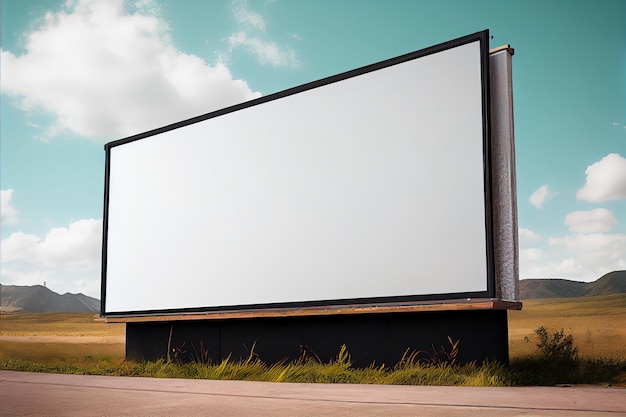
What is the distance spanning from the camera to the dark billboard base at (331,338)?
423cm

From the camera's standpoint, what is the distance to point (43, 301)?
8.04m

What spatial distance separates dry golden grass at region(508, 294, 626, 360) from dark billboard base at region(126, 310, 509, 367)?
1.80 ft

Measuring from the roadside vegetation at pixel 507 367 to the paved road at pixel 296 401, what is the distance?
0.54m

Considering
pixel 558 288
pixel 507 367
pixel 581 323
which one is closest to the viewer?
pixel 507 367

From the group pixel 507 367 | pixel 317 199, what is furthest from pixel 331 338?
pixel 507 367

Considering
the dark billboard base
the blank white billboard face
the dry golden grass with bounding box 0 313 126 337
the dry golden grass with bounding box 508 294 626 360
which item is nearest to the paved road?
the dark billboard base

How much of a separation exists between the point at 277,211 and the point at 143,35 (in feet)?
8.87

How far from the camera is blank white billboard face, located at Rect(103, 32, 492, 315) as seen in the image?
170 inches

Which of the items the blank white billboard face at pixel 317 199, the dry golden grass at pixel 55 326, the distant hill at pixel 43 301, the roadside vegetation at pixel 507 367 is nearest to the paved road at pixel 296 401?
the roadside vegetation at pixel 507 367

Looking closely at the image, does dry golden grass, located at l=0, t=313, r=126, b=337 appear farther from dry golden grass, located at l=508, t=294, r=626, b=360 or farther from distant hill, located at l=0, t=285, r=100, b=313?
dry golden grass, located at l=508, t=294, r=626, b=360

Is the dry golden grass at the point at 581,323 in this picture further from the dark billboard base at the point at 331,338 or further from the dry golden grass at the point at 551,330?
the dark billboard base at the point at 331,338

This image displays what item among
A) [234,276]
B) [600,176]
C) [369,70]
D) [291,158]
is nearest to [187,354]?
[234,276]

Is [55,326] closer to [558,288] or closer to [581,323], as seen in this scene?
[558,288]

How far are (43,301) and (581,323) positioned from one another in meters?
6.33
